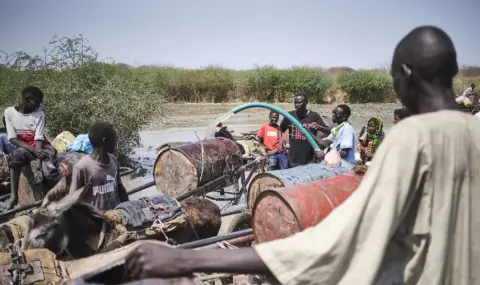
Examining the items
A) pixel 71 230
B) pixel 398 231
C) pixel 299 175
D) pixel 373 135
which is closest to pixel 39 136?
pixel 71 230

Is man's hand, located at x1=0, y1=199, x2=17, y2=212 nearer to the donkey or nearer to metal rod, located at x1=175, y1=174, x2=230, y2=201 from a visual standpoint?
metal rod, located at x1=175, y1=174, x2=230, y2=201

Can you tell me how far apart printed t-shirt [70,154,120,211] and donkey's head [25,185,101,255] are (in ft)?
2.68

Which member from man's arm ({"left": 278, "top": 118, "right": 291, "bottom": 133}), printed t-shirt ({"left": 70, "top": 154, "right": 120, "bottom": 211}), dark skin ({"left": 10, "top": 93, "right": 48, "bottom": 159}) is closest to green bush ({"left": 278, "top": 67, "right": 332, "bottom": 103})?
man's arm ({"left": 278, "top": 118, "right": 291, "bottom": 133})

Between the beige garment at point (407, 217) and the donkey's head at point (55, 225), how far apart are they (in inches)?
96.1

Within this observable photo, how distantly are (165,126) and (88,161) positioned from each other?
18.9 meters

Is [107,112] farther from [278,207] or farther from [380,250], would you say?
[380,250]

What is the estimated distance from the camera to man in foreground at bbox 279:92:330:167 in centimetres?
726

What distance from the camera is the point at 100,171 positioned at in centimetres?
455

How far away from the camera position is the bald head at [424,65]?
1462mm

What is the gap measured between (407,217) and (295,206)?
2110mm

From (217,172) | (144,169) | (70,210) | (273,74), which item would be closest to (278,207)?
(70,210)

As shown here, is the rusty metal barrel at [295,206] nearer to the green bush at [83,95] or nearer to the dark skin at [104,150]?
the dark skin at [104,150]

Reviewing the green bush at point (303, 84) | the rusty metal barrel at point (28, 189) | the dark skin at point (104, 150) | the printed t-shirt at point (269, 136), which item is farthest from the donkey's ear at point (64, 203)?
the green bush at point (303, 84)

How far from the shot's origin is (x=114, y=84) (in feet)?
43.3
